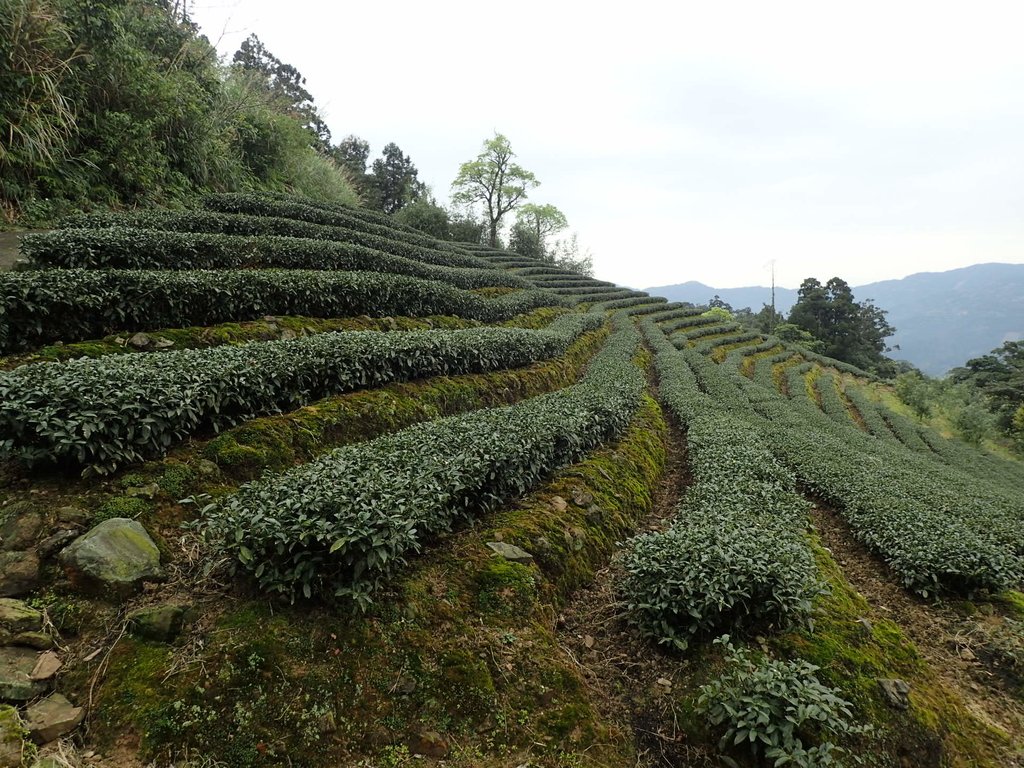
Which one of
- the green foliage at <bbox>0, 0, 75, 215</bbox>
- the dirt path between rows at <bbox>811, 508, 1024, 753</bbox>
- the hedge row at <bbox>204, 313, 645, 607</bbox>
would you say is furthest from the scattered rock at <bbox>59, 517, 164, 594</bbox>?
the green foliage at <bbox>0, 0, 75, 215</bbox>

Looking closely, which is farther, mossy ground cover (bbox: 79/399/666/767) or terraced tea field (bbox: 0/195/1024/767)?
terraced tea field (bbox: 0/195/1024/767)

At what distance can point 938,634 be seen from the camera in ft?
16.2

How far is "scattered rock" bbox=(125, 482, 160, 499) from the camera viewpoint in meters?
4.00

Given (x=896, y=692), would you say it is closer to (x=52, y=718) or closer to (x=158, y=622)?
(x=158, y=622)

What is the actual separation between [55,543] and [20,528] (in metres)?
0.34

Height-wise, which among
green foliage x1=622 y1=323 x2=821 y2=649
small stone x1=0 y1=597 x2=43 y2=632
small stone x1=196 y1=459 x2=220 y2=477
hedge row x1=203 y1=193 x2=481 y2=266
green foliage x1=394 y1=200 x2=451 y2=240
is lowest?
green foliage x1=622 y1=323 x2=821 y2=649

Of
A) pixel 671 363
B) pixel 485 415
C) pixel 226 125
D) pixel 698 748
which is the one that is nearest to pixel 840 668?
pixel 698 748

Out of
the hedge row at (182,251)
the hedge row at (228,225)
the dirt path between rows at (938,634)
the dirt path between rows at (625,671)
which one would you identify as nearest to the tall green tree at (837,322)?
the hedge row at (228,225)

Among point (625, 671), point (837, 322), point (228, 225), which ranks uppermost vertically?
point (228, 225)

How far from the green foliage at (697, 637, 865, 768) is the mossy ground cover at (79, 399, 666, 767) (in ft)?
2.43

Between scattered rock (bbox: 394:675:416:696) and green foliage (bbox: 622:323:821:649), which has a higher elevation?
green foliage (bbox: 622:323:821:649)

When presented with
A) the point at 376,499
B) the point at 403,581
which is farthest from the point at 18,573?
the point at 403,581

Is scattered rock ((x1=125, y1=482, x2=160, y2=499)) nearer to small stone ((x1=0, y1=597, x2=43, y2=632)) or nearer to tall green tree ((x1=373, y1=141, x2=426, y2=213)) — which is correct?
small stone ((x1=0, y1=597, x2=43, y2=632))

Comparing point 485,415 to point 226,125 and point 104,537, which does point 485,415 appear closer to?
point 104,537
